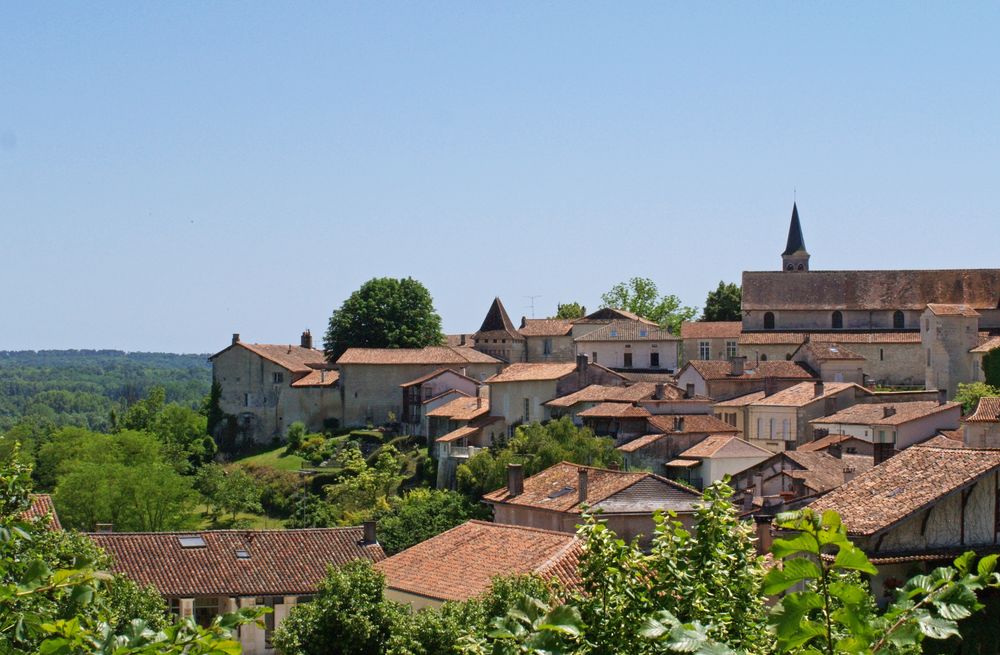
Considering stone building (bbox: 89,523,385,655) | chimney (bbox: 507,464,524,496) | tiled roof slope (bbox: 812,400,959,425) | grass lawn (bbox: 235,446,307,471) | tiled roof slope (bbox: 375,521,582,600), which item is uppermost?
tiled roof slope (bbox: 812,400,959,425)

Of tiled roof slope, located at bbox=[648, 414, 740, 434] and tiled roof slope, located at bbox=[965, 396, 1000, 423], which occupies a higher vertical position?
tiled roof slope, located at bbox=[965, 396, 1000, 423]

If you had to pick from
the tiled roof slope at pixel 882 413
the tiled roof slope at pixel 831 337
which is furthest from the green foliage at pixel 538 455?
the tiled roof slope at pixel 831 337

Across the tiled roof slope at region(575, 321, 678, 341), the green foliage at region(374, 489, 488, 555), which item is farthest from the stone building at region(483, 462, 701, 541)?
the tiled roof slope at region(575, 321, 678, 341)

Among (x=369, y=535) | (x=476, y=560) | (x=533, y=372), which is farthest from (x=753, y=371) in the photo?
(x=476, y=560)

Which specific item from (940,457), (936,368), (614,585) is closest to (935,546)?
(940,457)

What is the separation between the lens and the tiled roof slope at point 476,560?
28.5m

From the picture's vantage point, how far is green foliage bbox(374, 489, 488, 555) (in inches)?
1836

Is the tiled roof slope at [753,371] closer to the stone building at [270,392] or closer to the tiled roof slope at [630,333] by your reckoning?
the tiled roof slope at [630,333]

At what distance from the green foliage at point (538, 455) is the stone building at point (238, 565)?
1660 centimetres

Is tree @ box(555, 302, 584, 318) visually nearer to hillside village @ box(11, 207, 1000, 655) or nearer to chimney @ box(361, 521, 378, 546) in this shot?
hillside village @ box(11, 207, 1000, 655)

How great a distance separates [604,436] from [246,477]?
63.0 feet

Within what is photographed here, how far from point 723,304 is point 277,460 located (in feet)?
119

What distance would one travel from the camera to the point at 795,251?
96250mm

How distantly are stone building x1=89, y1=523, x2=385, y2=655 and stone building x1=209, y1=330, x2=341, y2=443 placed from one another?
40798 millimetres
